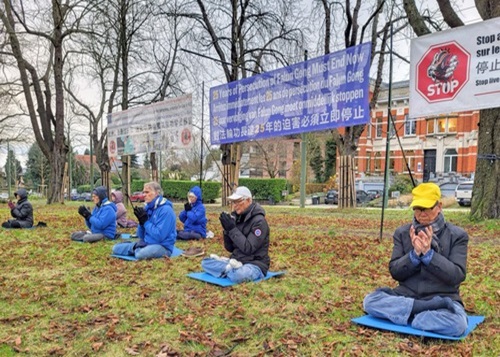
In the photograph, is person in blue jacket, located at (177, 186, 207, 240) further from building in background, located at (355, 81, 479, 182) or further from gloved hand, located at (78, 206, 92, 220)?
building in background, located at (355, 81, 479, 182)

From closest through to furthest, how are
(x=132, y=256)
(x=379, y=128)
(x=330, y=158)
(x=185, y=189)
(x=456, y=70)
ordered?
(x=132, y=256)
(x=456, y=70)
(x=185, y=189)
(x=379, y=128)
(x=330, y=158)

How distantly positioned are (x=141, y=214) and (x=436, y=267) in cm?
409

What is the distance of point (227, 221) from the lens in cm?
455

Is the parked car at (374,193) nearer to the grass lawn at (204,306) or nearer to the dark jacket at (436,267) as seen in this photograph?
the grass lawn at (204,306)

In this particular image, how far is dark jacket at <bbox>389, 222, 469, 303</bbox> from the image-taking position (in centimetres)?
302

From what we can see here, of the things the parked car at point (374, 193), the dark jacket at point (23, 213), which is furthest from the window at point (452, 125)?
the dark jacket at point (23, 213)

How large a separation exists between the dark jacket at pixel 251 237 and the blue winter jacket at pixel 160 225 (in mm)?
1393

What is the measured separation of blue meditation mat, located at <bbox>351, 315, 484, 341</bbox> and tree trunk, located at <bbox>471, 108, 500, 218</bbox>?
21.1 ft

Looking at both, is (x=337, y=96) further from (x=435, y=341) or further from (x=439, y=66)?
(x=435, y=341)

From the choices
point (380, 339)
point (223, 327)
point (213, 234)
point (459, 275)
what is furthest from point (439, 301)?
point (213, 234)

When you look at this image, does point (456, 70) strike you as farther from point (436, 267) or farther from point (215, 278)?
point (215, 278)

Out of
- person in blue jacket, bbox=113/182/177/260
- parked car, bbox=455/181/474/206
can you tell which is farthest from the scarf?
parked car, bbox=455/181/474/206

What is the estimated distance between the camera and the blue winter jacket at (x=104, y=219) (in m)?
7.54

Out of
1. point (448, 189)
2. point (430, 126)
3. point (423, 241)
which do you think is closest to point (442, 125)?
point (430, 126)
